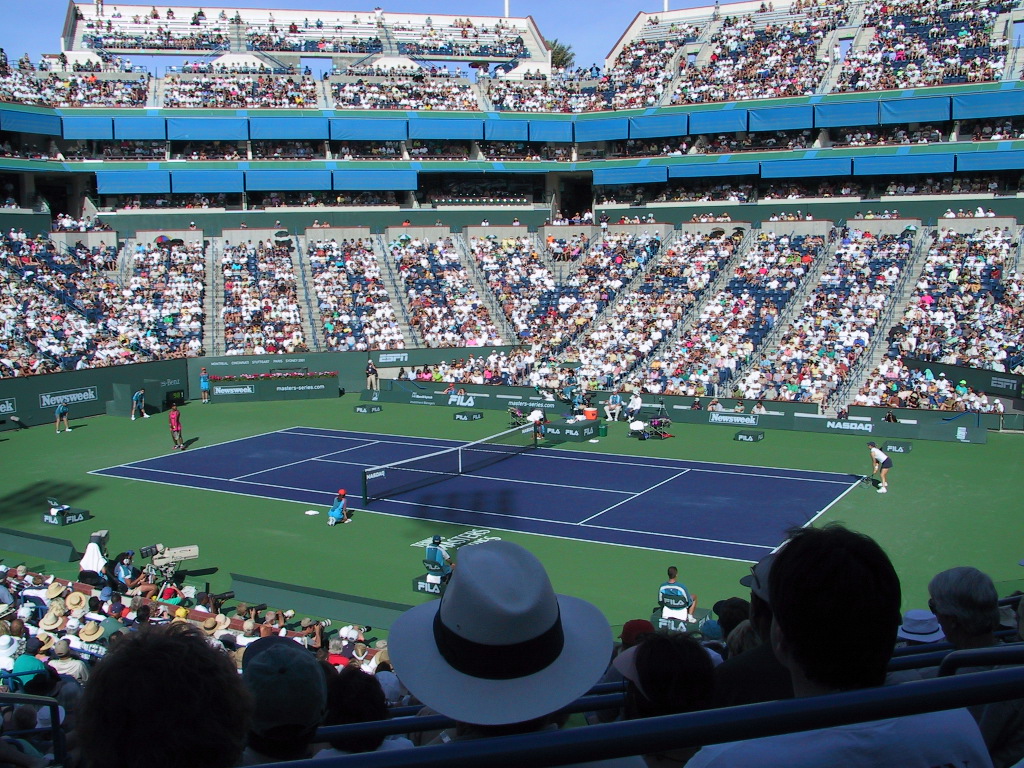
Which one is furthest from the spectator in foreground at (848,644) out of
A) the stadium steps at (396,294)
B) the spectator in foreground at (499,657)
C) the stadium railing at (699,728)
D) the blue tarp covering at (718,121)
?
the blue tarp covering at (718,121)

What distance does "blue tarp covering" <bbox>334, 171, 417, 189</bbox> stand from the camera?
54125 mm

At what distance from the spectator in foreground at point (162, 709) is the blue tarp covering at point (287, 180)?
53232mm

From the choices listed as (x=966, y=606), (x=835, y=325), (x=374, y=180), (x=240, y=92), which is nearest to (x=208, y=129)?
(x=240, y=92)

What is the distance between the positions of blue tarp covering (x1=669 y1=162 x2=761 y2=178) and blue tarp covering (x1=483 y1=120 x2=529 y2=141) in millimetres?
9334

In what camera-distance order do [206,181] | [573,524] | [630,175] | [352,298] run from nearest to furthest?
[573,524] → [352,298] → [206,181] → [630,175]

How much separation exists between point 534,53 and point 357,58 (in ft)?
41.3

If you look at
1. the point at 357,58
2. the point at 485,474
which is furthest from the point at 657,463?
the point at 357,58

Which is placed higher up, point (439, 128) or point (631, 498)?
point (439, 128)

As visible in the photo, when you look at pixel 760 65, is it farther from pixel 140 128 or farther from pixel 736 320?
pixel 140 128

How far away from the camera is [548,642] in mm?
2771

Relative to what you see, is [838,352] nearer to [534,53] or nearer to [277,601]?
[277,601]

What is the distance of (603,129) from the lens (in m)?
55.4

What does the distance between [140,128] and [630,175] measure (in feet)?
89.4

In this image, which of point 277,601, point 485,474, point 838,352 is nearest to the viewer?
point 277,601
